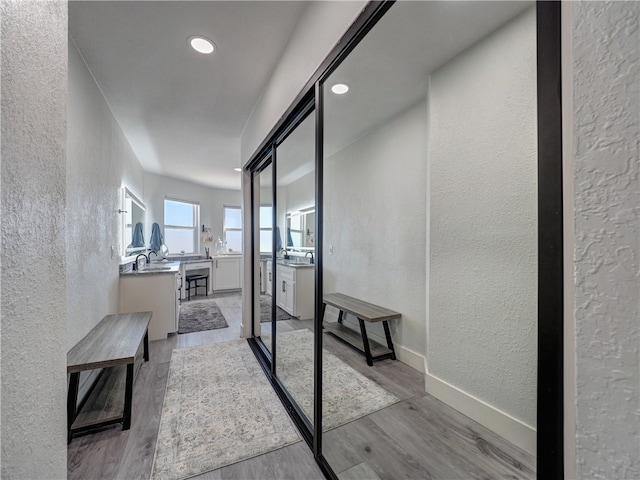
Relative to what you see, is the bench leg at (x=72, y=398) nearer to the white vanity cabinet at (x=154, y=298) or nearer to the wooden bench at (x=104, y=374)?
the wooden bench at (x=104, y=374)

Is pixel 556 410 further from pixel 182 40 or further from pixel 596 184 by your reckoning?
pixel 182 40

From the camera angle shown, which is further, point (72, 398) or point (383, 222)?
point (383, 222)

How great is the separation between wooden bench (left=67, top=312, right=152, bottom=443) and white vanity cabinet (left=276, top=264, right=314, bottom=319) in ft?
4.49

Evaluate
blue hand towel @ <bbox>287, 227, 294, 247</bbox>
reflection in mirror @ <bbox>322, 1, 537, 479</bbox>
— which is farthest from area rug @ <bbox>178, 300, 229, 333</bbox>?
reflection in mirror @ <bbox>322, 1, 537, 479</bbox>

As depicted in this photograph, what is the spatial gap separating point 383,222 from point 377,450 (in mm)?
1426

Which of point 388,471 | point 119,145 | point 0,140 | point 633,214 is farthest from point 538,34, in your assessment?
point 119,145

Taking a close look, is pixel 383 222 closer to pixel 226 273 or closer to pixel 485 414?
pixel 485 414

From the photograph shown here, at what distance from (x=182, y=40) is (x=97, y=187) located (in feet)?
4.91

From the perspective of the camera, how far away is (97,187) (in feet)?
7.84

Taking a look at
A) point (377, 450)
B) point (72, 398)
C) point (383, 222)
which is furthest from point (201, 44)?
point (377, 450)

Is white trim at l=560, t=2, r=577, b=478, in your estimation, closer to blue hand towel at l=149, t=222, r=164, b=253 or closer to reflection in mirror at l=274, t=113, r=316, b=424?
reflection in mirror at l=274, t=113, r=316, b=424

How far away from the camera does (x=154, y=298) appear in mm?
3352

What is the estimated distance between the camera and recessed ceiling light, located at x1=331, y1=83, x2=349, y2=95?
5.40ft

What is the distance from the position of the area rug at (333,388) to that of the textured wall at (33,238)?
4.27ft
